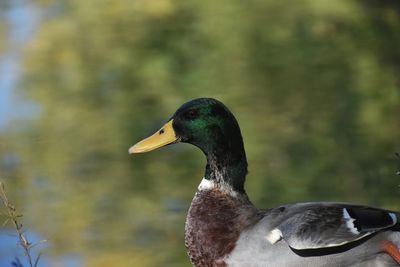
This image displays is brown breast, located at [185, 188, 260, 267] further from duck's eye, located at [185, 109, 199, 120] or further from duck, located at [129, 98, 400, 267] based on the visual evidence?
duck's eye, located at [185, 109, 199, 120]

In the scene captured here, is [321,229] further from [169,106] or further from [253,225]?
[169,106]

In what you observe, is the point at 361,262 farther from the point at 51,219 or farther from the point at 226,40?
the point at 226,40

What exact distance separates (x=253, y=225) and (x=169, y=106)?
418 cm

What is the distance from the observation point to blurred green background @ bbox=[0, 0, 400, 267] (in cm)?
665

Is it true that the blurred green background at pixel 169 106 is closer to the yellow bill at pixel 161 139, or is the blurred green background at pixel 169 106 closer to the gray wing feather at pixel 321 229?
the yellow bill at pixel 161 139

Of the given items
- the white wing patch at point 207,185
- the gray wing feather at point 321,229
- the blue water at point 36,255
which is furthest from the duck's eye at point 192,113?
the blue water at point 36,255

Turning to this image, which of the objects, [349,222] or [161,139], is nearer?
[349,222]

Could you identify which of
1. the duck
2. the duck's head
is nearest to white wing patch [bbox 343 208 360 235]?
the duck

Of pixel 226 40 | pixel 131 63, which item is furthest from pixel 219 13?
pixel 131 63

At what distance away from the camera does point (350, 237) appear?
288 centimetres

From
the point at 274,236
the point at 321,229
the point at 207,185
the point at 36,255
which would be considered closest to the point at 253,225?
the point at 274,236

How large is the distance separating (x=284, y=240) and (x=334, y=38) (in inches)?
222

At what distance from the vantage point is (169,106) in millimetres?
7156

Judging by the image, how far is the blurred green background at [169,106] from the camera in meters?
6.65
